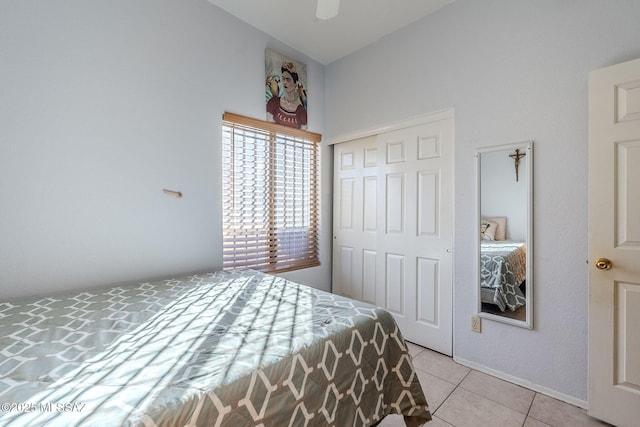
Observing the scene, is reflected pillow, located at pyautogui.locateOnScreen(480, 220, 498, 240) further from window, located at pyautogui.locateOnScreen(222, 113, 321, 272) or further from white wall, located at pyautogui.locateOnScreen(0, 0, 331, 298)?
white wall, located at pyautogui.locateOnScreen(0, 0, 331, 298)

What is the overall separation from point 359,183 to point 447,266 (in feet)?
3.97

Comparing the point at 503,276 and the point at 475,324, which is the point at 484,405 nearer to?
the point at 475,324

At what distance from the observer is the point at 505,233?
195 cm

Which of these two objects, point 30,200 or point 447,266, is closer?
point 30,200

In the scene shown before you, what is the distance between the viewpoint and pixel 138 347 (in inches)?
39.7

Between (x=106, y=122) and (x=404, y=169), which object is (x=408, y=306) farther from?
(x=106, y=122)

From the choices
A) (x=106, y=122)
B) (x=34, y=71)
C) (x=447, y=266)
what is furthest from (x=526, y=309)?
(x=34, y=71)

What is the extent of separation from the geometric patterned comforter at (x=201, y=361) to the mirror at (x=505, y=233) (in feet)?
3.43

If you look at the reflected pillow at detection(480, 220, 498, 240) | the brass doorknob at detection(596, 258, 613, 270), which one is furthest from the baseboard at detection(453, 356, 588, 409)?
the reflected pillow at detection(480, 220, 498, 240)

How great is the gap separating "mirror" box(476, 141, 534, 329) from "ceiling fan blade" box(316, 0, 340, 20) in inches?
56.5

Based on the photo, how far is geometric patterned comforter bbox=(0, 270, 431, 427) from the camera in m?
0.73

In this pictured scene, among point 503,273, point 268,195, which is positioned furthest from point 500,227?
point 268,195

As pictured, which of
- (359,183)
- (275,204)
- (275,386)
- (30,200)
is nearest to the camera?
(275,386)

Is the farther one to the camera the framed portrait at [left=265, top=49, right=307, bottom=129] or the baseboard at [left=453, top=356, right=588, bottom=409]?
the framed portrait at [left=265, top=49, right=307, bottom=129]
